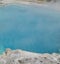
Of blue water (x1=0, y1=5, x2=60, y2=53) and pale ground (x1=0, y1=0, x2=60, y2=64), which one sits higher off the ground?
blue water (x1=0, y1=5, x2=60, y2=53)

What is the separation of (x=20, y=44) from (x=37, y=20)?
342 millimetres

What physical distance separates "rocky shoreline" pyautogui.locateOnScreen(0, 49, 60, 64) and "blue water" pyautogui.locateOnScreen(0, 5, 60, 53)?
0.05 meters

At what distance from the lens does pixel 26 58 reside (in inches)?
91.9

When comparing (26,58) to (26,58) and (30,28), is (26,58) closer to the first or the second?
(26,58)

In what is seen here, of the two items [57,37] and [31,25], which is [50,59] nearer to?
[57,37]

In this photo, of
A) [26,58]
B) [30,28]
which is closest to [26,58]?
[26,58]

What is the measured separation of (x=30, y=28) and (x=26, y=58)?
1.16 feet

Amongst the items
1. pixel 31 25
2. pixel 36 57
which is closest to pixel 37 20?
pixel 31 25

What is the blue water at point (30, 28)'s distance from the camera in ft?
7.83

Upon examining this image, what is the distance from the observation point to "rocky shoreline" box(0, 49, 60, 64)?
231 cm

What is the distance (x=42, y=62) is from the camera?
230cm

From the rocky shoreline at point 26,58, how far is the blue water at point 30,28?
2.0 inches

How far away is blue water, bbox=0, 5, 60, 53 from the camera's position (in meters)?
2.39

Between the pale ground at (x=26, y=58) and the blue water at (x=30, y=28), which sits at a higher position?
the blue water at (x=30, y=28)
